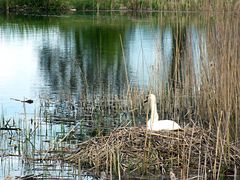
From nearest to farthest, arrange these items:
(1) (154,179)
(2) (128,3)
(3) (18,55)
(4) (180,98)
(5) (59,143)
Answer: (1) (154,179), (5) (59,143), (4) (180,98), (3) (18,55), (2) (128,3)

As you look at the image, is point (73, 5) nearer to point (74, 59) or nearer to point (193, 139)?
point (74, 59)

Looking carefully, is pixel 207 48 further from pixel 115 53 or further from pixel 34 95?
pixel 115 53

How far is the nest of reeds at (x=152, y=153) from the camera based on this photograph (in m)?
8.78

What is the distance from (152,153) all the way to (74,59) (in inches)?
576

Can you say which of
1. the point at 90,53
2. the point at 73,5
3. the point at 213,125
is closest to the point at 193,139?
the point at 213,125

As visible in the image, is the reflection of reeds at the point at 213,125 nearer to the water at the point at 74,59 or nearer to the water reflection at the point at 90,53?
the water at the point at 74,59

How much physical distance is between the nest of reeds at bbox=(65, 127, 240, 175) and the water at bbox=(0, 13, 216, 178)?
0.43m

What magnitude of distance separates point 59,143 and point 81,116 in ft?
10.8

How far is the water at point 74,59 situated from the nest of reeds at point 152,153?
0.43m

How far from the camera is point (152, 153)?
8.94 m

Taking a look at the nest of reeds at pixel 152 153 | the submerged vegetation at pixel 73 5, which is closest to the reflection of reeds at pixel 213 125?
the nest of reeds at pixel 152 153

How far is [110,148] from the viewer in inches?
347

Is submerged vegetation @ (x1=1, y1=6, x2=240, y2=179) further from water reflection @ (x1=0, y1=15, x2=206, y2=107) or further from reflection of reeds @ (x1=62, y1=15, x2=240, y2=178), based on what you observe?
water reflection @ (x1=0, y1=15, x2=206, y2=107)

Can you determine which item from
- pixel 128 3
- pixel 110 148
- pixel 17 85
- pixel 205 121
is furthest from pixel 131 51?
pixel 128 3
